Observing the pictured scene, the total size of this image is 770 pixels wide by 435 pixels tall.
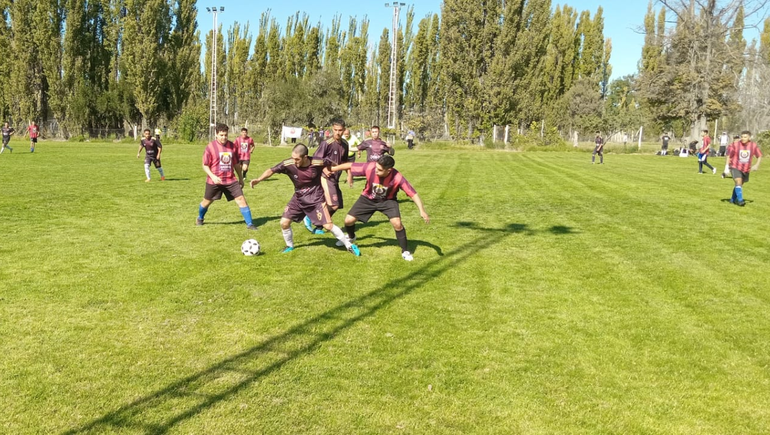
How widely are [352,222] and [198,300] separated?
319 centimetres

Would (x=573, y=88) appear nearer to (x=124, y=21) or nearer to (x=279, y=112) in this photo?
(x=279, y=112)

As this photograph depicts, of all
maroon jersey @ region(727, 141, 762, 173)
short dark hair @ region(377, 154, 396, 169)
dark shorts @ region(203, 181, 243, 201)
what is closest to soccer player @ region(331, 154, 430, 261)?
short dark hair @ region(377, 154, 396, 169)

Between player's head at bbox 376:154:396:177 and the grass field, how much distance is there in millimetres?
1294

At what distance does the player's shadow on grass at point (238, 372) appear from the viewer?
11.9 ft

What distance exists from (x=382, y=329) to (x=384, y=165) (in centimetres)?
292

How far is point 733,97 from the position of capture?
159 ft

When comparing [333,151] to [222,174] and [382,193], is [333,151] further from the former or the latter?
[382,193]

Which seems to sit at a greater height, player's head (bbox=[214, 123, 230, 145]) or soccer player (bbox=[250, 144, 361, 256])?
player's head (bbox=[214, 123, 230, 145])

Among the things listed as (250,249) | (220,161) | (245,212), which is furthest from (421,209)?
(220,161)

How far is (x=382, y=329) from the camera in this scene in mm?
5352

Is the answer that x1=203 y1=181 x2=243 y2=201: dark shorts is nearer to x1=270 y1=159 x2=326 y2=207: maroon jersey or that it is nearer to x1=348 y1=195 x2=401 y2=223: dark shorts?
x1=270 y1=159 x2=326 y2=207: maroon jersey

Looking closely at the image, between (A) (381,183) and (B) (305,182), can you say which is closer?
(A) (381,183)

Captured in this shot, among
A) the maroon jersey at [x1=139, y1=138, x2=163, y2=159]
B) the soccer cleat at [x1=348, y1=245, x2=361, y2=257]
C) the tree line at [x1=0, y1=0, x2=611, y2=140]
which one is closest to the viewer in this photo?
the soccer cleat at [x1=348, y1=245, x2=361, y2=257]

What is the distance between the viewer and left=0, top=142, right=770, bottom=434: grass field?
382cm
